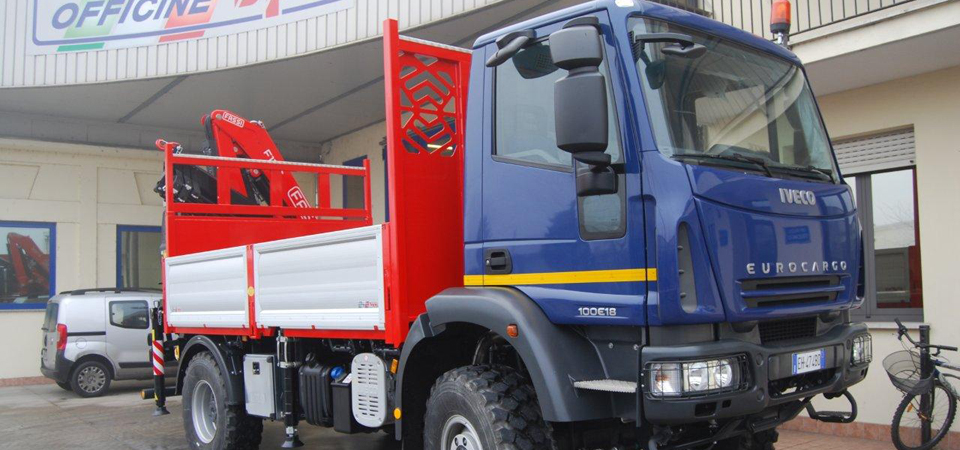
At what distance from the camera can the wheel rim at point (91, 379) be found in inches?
488

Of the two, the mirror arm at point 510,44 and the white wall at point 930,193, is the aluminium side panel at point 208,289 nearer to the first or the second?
the mirror arm at point 510,44

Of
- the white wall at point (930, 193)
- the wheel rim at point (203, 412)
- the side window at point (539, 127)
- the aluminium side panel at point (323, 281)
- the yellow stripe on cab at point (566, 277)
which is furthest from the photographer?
the white wall at point (930, 193)

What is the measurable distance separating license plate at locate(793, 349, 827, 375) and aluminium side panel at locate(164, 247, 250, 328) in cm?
409

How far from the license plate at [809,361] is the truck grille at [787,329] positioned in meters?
0.12

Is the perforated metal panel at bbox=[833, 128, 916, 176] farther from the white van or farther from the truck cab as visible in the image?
the white van

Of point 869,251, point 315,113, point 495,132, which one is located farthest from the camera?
point 315,113

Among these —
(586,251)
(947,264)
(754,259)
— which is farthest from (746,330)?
(947,264)

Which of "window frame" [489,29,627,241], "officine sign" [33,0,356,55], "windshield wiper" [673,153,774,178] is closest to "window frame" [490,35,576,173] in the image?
"window frame" [489,29,627,241]

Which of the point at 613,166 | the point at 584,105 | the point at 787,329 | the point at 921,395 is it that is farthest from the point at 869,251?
the point at 584,105

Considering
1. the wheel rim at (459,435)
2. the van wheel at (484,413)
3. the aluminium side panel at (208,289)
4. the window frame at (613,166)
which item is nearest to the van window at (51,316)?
the aluminium side panel at (208,289)

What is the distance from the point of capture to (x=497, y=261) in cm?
425

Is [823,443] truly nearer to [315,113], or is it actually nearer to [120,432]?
[120,432]

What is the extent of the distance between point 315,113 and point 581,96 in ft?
35.8

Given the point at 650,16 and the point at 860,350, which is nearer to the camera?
the point at 650,16
